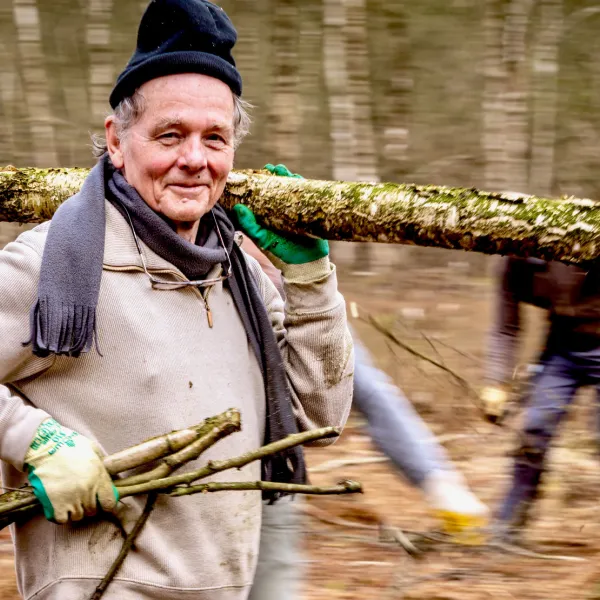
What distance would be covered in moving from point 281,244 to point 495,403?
246 centimetres

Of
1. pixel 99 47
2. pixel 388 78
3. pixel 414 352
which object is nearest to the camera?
pixel 414 352

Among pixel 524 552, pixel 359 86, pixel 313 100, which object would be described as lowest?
pixel 524 552

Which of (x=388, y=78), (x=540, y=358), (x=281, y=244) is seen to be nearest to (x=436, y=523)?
A: (x=540, y=358)

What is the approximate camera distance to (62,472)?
6.40 ft

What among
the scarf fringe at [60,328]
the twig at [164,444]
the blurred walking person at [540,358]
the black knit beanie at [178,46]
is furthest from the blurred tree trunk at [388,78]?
the scarf fringe at [60,328]

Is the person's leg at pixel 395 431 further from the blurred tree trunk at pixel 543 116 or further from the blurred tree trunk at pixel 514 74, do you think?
the blurred tree trunk at pixel 543 116

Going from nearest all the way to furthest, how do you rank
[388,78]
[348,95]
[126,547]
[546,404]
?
[126,547], [546,404], [348,95], [388,78]

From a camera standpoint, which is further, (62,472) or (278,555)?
(278,555)

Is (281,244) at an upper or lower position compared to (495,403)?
upper

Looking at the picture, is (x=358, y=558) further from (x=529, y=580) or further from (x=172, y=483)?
(x=172, y=483)

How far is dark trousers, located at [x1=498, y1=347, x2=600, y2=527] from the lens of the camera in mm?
4555

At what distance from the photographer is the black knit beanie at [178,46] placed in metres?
2.24

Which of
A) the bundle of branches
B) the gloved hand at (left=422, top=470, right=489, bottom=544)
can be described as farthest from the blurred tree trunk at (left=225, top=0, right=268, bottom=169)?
the bundle of branches

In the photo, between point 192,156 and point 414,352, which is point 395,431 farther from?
point 192,156
